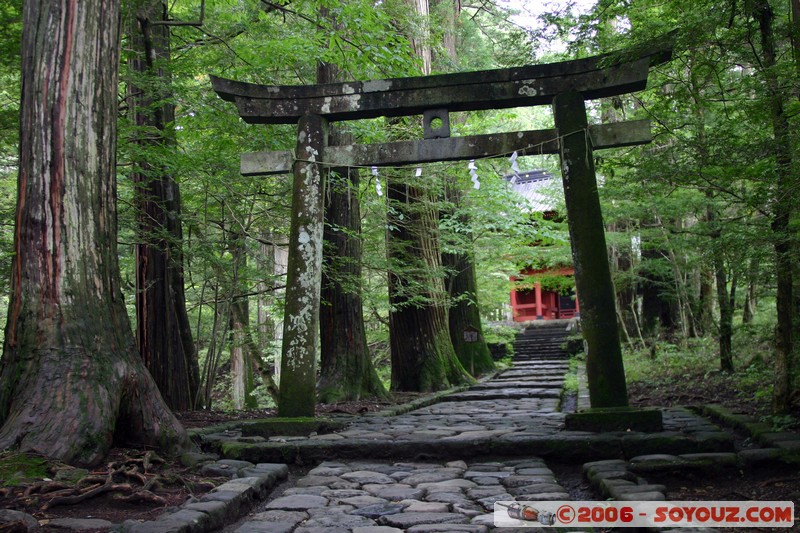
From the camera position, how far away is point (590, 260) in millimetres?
6617

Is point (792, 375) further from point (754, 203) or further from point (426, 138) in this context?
point (426, 138)

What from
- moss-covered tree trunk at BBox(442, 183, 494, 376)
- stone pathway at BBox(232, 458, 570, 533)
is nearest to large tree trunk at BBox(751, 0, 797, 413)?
stone pathway at BBox(232, 458, 570, 533)

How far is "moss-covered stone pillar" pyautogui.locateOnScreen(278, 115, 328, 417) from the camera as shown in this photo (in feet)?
23.2

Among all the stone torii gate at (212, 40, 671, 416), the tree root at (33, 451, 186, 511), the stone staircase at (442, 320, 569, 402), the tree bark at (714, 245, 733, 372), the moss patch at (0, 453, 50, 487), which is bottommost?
the stone staircase at (442, 320, 569, 402)

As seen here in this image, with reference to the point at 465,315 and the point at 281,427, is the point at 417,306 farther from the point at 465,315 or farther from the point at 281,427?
the point at 281,427

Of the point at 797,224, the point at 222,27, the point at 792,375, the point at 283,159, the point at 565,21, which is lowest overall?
the point at 792,375

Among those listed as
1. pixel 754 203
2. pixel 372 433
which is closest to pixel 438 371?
pixel 372 433

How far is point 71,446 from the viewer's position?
4.46 m

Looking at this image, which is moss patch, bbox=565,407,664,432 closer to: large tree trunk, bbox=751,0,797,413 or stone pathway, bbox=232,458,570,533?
stone pathway, bbox=232,458,570,533

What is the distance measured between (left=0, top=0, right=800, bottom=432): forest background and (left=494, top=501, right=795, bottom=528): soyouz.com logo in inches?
88.3

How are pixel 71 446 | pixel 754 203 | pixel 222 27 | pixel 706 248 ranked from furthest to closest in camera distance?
pixel 222 27 → pixel 706 248 → pixel 754 203 → pixel 71 446

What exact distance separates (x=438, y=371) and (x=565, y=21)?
745cm

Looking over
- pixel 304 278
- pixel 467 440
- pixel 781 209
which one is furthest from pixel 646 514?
pixel 304 278

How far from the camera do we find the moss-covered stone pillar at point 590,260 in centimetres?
645
